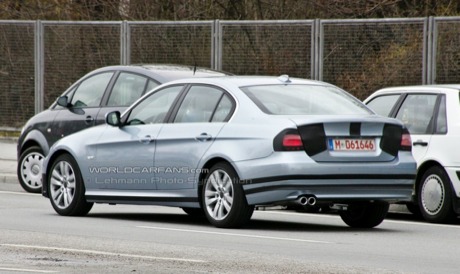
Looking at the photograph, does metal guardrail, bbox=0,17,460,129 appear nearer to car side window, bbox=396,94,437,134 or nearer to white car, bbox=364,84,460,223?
car side window, bbox=396,94,437,134

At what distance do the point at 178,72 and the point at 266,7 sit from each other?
10.1 m

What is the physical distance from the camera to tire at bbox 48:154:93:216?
49.9 ft

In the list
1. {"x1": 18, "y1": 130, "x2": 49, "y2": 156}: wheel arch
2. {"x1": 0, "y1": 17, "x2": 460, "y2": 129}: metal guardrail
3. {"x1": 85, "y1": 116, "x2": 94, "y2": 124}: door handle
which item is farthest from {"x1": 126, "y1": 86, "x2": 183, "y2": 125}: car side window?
{"x1": 0, "y1": 17, "x2": 460, "y2": 129}: metal guardrail

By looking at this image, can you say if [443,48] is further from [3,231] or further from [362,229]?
[3,231]

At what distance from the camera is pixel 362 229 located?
14227mm

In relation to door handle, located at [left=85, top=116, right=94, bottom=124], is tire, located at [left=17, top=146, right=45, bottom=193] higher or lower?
lower

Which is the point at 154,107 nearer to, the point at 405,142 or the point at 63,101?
the point at 405,142

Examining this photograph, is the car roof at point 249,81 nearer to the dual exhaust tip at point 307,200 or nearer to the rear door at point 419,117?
A: the dual exhaust tip at point 307,200

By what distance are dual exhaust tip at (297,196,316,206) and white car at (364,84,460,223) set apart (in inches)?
105

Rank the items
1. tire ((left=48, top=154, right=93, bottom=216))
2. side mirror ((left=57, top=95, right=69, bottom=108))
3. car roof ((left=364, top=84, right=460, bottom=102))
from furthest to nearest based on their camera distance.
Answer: side mirror ((left=57, top=95, right=69, bottom=108)) < car roof ((left=364, top=84, right=460, bottom=102)) < tire ((left=48, top=154, right=93, bottom=216))

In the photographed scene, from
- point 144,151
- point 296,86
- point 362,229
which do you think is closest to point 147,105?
point 144,151

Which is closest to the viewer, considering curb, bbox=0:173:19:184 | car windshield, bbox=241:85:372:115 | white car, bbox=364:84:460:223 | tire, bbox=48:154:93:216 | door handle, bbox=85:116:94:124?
car windshield, bbox=241:85:372:115

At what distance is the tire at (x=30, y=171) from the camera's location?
19.9 m

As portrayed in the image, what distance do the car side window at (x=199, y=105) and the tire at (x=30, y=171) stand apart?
5.78 m
